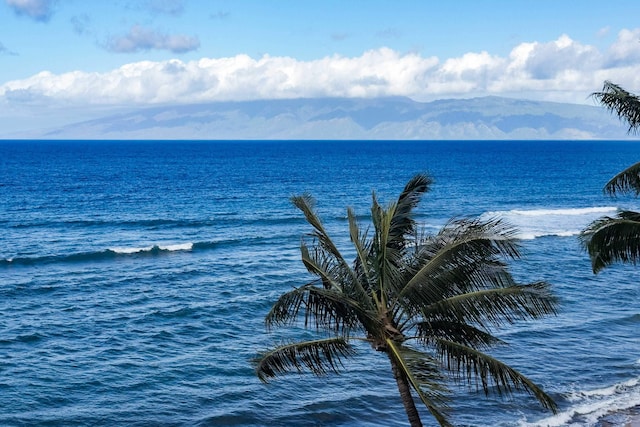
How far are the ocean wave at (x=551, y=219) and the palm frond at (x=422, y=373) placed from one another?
41.6 meters

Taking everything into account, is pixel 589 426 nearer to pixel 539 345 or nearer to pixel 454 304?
pixel 539 345

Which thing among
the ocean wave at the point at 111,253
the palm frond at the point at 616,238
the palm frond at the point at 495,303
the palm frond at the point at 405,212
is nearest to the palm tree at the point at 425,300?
the palm frond at the point at 495,303

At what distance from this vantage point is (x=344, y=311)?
523 inches

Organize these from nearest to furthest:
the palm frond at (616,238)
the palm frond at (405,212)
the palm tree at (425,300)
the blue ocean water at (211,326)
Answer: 1. the palm tree at (425,300)
2. the palm frond at (405,212)
3. the palm frond at (616,238)
4. the blue ocean water at (211,326)

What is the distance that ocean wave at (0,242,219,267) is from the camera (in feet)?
144

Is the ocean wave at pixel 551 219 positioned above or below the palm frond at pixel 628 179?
below

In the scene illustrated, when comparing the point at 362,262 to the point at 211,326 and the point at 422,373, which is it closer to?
the point at 422,373

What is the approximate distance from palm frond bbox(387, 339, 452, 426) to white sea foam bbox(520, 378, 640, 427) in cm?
1098

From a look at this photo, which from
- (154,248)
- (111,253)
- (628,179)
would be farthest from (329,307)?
(154,248)

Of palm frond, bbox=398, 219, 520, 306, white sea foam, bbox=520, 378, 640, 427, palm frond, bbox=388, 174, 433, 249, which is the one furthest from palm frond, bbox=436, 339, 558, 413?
white sea foam, bbox=520, 378, 640, 427

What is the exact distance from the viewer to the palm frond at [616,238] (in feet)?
55.6

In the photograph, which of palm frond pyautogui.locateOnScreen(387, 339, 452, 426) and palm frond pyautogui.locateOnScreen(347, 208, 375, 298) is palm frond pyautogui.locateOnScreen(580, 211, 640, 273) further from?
palm frond pyautogui.locateOnScreen(387, 339, 452, 426)

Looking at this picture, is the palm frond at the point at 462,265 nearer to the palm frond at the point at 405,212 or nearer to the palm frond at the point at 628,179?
the palm frond at the point at 405,212

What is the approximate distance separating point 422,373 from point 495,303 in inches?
69.1
